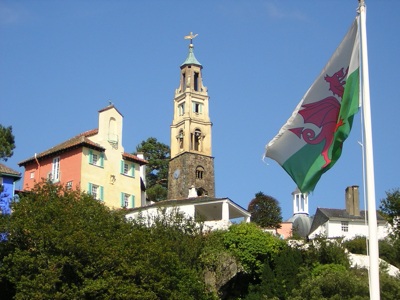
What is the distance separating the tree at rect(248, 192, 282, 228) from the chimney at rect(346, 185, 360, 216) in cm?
806

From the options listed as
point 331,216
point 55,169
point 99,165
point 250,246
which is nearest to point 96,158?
point 99,165

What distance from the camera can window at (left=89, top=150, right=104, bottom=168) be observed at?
61.7m

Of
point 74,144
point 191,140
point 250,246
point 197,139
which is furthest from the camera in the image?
point 197,139

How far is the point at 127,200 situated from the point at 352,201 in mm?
22798

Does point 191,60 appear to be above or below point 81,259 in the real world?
above

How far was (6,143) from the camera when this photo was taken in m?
47.5

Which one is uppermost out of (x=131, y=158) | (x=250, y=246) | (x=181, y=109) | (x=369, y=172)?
(x=181, y=109)

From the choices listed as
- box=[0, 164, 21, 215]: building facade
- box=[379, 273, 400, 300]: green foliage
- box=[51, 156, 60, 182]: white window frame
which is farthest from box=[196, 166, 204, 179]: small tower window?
box=[379, 273, 400, 300]: green foliage

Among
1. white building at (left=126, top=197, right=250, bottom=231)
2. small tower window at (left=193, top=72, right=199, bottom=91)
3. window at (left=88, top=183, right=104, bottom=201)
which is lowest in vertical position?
white building at (left=126, top=197, right=250, bottom=231)

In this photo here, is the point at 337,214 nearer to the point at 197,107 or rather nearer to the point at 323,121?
the point at 197,107

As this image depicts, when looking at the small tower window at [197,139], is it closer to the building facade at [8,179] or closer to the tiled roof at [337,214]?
the tiled roof at [337,214]

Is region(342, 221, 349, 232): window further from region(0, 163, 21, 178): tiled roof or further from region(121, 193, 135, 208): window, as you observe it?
region(0, 163, 21, 178): tiled roof

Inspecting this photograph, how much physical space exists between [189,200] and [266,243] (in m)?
11.8

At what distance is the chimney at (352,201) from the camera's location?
7450 centimetres
